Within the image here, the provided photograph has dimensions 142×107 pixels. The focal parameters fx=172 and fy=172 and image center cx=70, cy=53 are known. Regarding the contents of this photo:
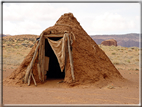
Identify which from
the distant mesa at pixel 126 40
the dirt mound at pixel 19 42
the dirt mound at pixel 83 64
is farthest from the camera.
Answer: the distant mesa at pixel 126 40

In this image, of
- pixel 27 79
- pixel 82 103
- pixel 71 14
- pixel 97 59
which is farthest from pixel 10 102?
pixel 71 14

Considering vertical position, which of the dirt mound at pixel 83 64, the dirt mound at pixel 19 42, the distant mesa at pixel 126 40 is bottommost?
the dirt mound at pixel 83 64

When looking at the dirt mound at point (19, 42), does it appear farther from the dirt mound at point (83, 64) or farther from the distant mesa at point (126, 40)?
the distant mesa at point (126, 40)

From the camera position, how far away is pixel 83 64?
8.27m

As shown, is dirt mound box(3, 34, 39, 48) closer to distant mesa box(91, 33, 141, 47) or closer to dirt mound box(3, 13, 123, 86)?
dirt mound box(3, 13, 123, 86)

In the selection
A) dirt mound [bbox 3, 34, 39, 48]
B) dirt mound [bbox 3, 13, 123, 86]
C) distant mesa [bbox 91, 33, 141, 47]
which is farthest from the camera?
distant mesa [bbox 91, 33, 141, 47]

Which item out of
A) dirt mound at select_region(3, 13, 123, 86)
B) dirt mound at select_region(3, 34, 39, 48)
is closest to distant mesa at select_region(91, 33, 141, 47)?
dirt mound at select_region(3, 34, 39, 48)

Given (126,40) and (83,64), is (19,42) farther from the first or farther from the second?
(126,40)

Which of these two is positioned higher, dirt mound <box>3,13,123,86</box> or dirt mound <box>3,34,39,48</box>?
dirt mound <box>3,34,39,48</box>

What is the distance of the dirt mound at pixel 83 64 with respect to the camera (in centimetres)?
796

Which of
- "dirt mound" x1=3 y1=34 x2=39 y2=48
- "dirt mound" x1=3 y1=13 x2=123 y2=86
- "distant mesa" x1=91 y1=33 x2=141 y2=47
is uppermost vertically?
"distant mesa" x1=91 y1=33 x2=141 y2=47

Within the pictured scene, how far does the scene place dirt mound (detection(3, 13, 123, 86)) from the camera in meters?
7.96

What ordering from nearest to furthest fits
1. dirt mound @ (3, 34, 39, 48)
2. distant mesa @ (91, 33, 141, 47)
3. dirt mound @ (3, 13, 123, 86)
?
dirt mound @ (3, 13, 123, 86), dirt mound @ (3, 34, 39, 48), distant mesa @ (91, 33, 141, 47)

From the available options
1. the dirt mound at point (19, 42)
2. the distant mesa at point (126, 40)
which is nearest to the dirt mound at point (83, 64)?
the dirt mound at point (19, 42)
